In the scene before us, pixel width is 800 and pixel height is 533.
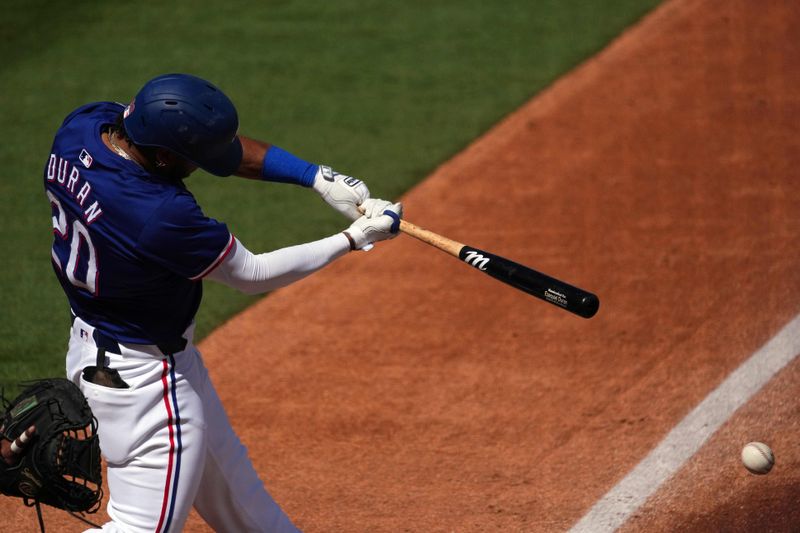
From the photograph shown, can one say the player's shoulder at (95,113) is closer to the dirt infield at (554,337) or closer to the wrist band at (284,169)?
the wrist band at (284,169)

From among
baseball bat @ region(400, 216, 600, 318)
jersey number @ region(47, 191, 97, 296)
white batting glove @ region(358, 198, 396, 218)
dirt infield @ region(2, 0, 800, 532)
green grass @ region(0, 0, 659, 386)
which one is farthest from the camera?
green grass @ region(0, 0, 659, 386)

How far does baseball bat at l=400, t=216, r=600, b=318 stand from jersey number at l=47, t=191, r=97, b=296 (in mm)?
1278

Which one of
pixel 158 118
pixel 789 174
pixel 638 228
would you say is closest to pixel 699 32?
pixel 789 174

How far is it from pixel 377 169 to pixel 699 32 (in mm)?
3862

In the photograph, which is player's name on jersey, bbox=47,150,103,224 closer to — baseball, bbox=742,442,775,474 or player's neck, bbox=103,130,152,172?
player's neck, bbox=103,130,152,172

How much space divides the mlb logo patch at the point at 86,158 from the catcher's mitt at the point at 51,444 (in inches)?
29.7

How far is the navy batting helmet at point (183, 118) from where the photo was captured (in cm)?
354

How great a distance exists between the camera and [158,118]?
3.53 meters

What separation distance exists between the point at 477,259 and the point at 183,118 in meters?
1.42

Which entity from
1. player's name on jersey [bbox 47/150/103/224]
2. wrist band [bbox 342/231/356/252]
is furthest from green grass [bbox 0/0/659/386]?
player's name on jersey [bbox 47/150/103/224]

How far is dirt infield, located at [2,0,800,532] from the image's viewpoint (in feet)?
16.4

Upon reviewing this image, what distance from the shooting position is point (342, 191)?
14.9 ft

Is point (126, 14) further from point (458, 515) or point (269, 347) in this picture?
point (458, 515)

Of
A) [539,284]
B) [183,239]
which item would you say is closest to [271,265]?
[183,239]
